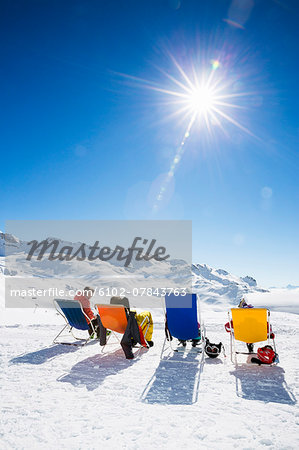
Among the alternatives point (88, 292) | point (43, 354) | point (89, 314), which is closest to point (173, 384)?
point (43, 354)

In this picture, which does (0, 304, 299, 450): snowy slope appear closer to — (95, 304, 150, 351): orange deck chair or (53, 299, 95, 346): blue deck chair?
(95, 304, 150, 351): orange deck chair

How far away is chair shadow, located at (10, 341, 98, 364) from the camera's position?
5.29m

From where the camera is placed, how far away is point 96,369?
4.88 metres

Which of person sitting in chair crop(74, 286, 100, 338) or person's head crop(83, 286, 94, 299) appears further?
person's head crop(83, 286, 94, 299)

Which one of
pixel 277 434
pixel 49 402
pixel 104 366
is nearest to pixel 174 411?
pixel 277 434

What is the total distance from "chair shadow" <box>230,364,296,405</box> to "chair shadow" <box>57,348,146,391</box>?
2.05 metres

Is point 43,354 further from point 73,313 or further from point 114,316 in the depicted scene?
point 114,316

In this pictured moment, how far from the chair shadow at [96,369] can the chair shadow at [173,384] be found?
0.75m

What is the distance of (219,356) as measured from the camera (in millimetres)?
5793

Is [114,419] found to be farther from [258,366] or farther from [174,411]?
[258,366]

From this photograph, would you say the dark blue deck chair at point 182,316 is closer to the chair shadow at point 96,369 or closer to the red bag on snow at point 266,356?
the chair shadow at point 96,369

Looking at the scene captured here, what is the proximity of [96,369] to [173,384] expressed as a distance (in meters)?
1.53

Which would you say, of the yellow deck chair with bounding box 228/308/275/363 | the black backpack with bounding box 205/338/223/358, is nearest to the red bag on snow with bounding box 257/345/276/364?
the yellow deck chair with bounding box 228/308/275/363

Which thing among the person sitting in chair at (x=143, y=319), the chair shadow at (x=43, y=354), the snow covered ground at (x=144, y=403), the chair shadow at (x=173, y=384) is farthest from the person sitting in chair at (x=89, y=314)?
the chair shadow at (x=173, y=384)
